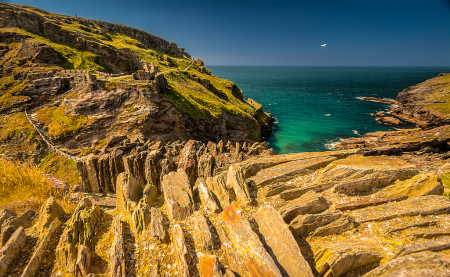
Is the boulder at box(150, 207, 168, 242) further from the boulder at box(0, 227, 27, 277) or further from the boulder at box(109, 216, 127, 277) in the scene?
the boulder at box(0, 227, 27, 277)

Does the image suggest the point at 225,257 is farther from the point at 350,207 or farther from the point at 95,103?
the point at 95,103

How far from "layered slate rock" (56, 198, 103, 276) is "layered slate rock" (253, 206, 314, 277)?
7.08 metres

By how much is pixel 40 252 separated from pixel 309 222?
11.5 m

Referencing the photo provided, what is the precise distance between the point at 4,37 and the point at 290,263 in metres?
72.5

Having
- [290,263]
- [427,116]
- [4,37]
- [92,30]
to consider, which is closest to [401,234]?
[290,263]

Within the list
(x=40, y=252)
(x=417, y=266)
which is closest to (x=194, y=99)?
(x=40, y=252)

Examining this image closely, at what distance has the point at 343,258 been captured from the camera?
22.8 ft

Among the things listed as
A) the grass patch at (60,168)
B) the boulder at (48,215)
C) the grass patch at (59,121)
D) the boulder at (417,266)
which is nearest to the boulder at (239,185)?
the boulder at (417,266)

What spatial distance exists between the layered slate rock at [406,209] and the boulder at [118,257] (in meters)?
10.3

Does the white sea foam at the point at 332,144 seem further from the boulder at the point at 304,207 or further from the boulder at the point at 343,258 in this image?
the boulder at the point at 343,258

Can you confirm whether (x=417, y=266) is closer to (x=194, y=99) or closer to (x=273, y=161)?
(x=273, y=161)

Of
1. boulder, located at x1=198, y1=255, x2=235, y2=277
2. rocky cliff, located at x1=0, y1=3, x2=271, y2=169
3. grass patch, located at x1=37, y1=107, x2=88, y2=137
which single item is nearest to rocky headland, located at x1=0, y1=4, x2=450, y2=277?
boulder, located at x1=198, y1=255, x2=235, y2=277

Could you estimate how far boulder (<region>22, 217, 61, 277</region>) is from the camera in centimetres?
719

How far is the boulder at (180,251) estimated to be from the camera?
272 inches
